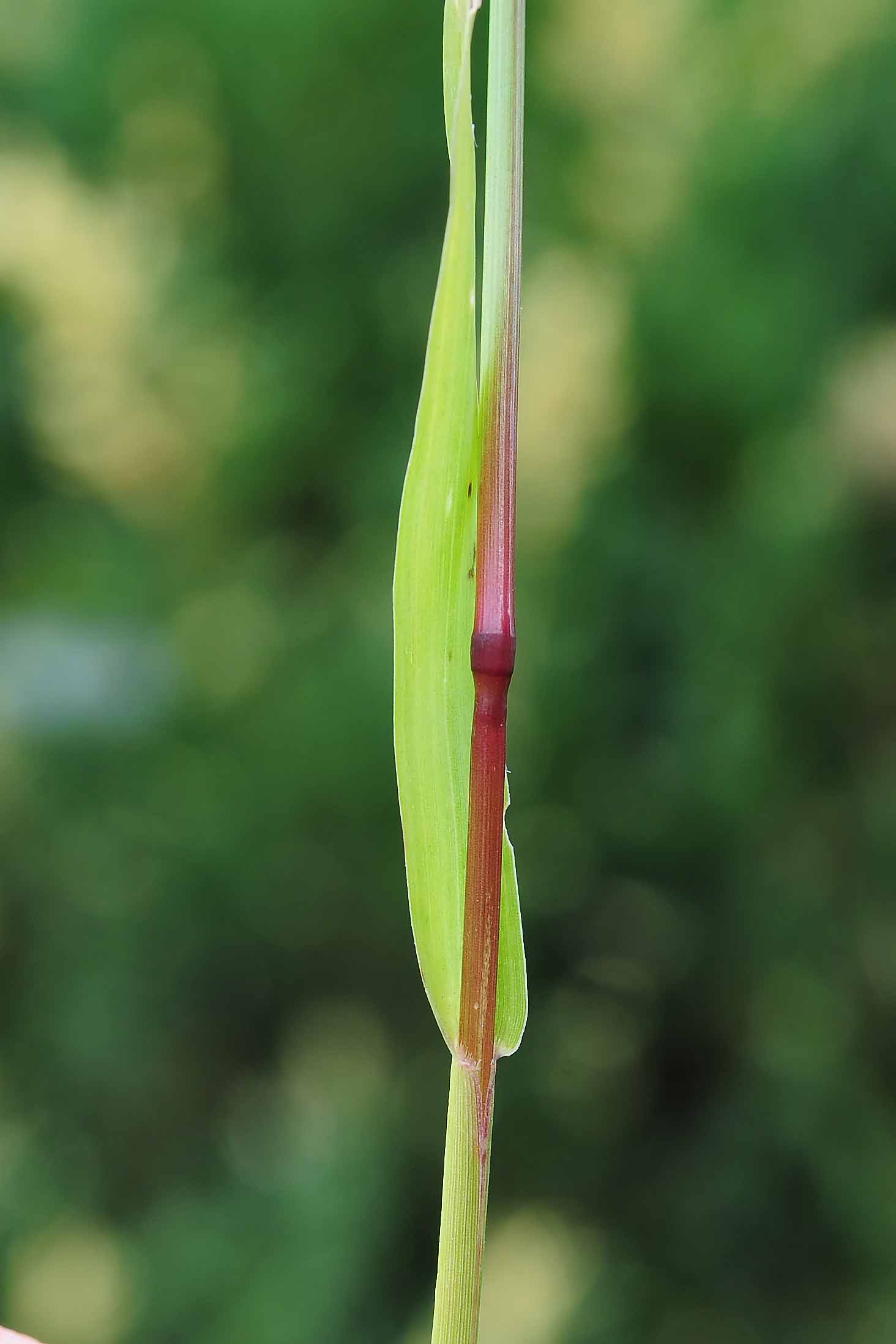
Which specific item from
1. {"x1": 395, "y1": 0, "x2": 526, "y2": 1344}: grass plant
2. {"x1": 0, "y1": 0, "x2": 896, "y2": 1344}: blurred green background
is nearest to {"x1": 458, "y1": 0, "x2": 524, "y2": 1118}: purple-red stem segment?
{"x1": 395, "y1": 0, "x2": 526, "y2": 1344}: grass plant

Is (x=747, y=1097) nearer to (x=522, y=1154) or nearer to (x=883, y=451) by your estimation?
(x=522, y=1154)

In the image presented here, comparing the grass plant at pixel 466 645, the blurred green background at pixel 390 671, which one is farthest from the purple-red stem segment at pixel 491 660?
the blurred green background at pixel 390 671

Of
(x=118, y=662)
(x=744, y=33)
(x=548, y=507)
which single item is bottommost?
(x=118, y=662)

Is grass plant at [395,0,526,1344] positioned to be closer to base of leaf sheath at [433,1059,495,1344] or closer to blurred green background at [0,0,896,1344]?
base of leaf sheath at [433,1059,495,1344]

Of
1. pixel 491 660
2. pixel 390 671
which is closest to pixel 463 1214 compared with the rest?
pixel 491 660

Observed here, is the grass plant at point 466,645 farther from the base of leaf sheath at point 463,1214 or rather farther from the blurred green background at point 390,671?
the blurred green background at point 390,671

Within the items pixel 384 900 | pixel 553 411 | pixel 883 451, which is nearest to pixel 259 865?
pixel 384 900

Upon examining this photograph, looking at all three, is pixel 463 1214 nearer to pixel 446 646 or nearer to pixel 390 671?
pixel 446 646

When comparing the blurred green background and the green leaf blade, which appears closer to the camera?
the green leaf blade

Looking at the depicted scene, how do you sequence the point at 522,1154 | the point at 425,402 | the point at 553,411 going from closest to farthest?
the point at 425,402 → the point at 553,411 → the point at 522,1154
